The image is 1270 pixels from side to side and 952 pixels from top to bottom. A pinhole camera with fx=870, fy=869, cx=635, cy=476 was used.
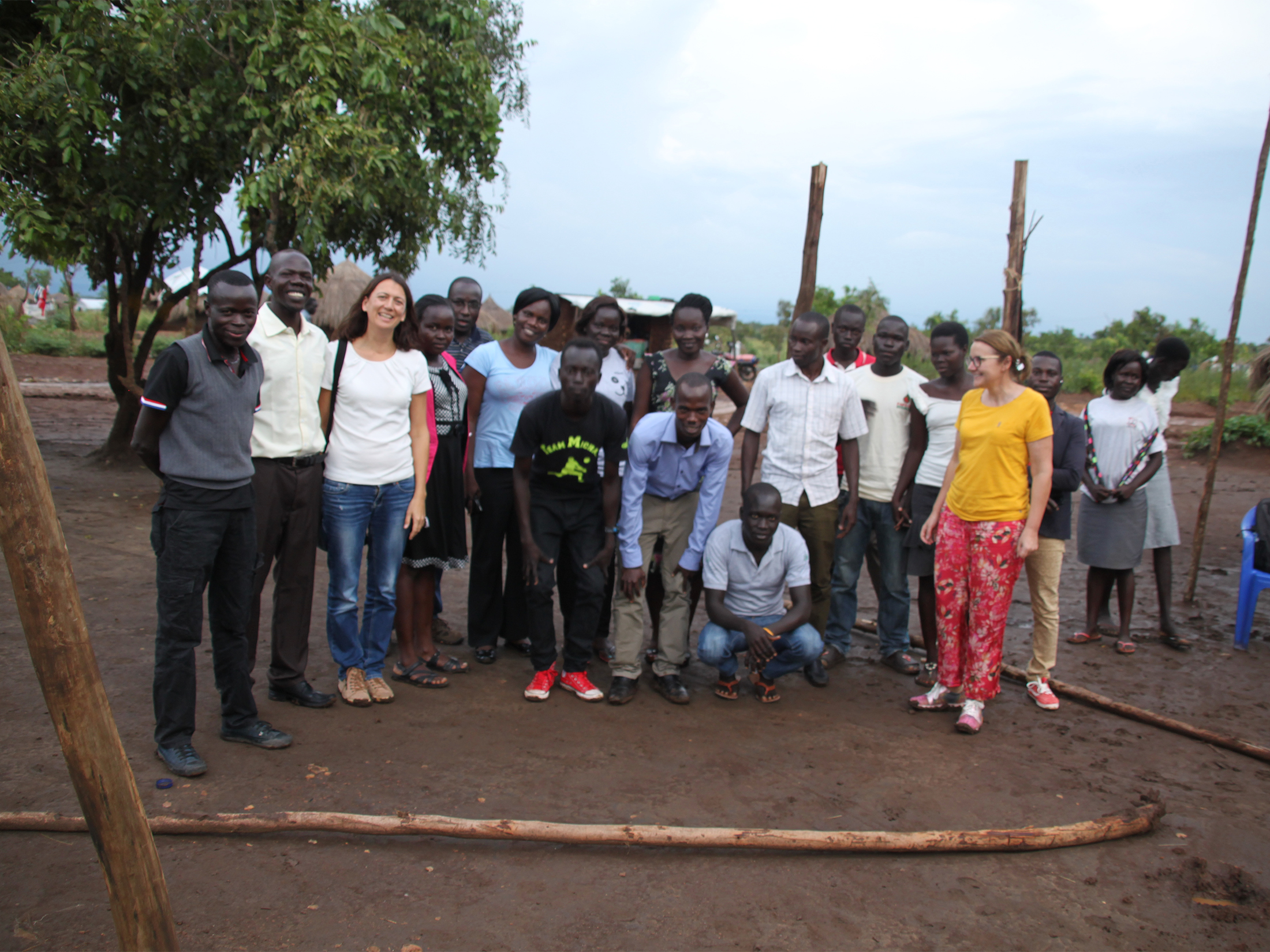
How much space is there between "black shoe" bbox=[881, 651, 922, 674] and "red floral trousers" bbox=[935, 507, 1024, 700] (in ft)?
1.81

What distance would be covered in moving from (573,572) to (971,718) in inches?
83.2

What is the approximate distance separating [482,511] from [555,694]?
105cm

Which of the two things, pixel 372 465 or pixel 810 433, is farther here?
pixel 810 433

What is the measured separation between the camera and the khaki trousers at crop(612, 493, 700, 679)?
4.50m

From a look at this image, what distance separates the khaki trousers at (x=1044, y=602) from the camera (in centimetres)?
462

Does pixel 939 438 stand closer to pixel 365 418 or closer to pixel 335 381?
pixel 365 418

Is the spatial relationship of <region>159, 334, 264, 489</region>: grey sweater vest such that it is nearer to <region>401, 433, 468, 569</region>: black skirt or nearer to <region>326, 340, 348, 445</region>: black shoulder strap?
<region>326, 340, 348, 445</region>: black shoulder strap

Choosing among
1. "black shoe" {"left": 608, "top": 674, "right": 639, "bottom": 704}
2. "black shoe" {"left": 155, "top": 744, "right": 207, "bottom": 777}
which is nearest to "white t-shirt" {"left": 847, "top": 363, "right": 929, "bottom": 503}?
"black shoe" {"left": 608, "top": 674, "right": 639, "bottom": 704}

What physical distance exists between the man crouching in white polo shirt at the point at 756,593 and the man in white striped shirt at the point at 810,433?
0.24 m

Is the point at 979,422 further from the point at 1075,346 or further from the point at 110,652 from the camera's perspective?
the point at 1075,346

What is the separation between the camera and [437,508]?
4.52 m

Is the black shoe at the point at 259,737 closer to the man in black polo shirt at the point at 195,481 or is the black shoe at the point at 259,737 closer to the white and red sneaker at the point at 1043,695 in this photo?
the man in black polo shirt at the point at 195,481

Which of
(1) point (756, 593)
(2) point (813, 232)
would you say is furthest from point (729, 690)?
(2) point (813, 232)

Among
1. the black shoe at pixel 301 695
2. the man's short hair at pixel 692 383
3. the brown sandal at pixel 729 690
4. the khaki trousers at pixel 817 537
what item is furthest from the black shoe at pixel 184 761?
the khaki trousers at pixel 817 537
